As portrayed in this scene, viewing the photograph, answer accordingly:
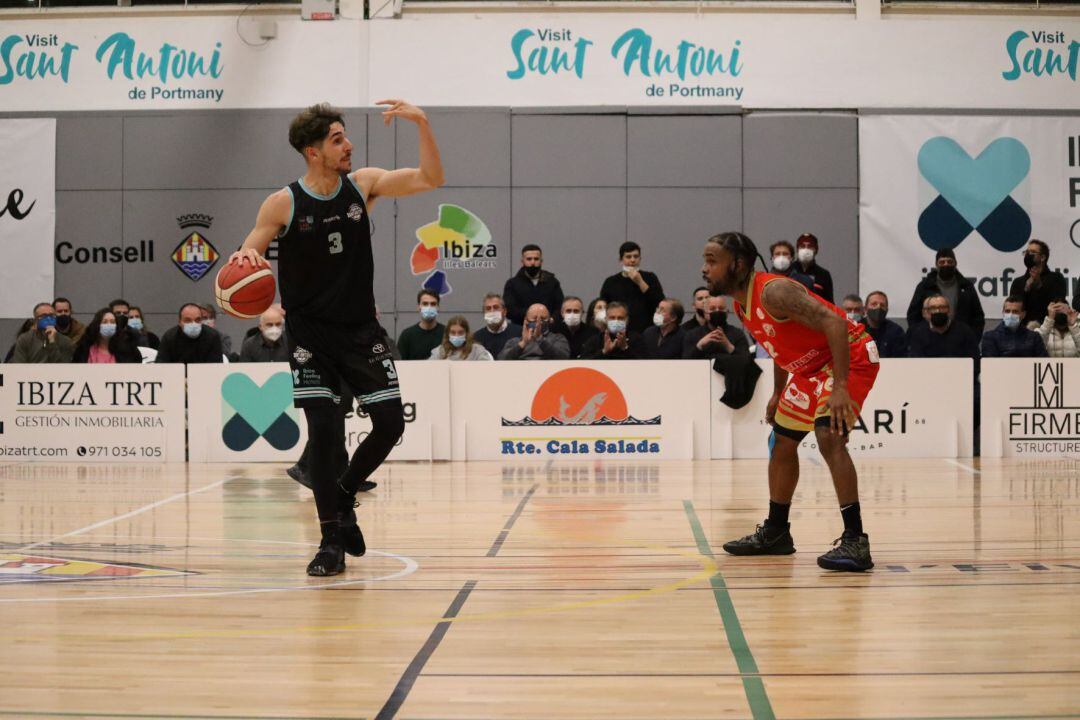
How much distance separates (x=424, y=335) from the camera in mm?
14102

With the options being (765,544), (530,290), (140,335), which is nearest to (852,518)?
(765,544)

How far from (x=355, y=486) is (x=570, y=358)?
7360mm

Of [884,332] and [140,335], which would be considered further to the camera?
[140,335]

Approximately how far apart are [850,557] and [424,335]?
8696 millimetres

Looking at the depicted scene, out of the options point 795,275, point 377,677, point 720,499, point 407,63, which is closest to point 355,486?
point 377,677

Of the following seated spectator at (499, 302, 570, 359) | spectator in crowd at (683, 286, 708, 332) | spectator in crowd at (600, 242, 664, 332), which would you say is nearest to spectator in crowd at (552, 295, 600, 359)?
seated spectator at (499, 302, 570, 359)

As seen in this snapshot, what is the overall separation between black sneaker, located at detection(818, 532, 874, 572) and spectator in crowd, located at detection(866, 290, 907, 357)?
8.36m

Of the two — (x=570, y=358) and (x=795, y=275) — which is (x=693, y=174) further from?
(x=570, y=358)

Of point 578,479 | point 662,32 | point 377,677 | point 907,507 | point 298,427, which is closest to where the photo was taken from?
point 377,677

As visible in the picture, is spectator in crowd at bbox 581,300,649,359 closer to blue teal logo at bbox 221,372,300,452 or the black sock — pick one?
blue teal logo at bbox 221,372,300,452

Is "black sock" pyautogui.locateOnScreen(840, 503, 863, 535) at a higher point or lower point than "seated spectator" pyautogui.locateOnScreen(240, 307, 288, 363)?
lower

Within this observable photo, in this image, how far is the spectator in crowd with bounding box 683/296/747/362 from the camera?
1291 centimetres

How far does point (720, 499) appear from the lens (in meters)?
9.20

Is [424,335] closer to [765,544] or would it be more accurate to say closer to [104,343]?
[104,343]
